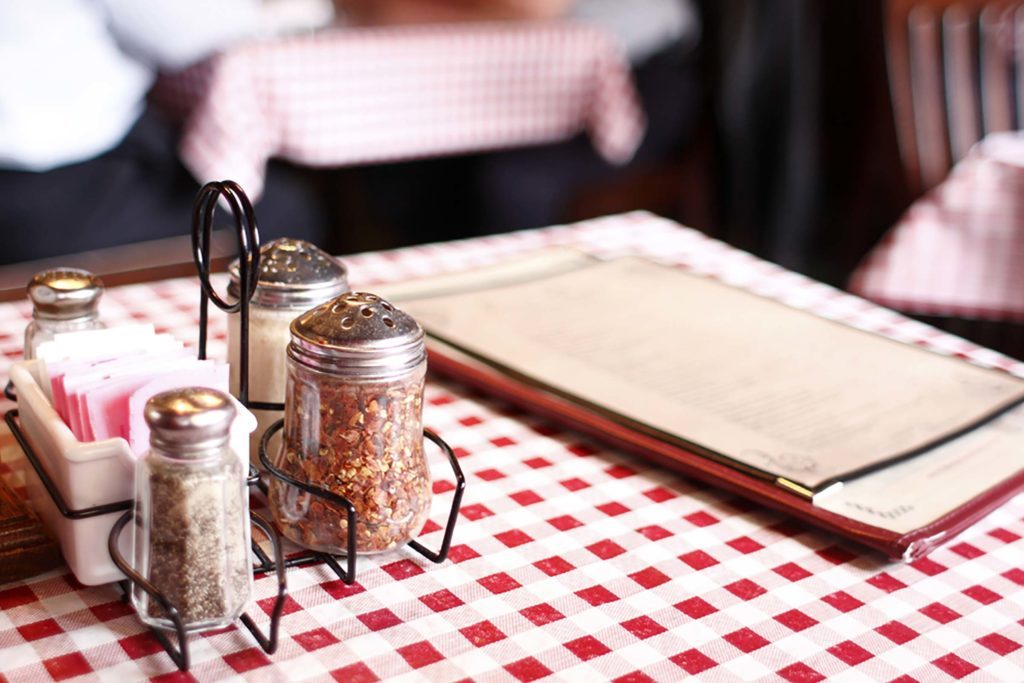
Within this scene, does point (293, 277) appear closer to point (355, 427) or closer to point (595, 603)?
point (355, 427)

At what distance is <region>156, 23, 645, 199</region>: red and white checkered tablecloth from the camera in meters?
2.32

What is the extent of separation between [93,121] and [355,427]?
1.84m

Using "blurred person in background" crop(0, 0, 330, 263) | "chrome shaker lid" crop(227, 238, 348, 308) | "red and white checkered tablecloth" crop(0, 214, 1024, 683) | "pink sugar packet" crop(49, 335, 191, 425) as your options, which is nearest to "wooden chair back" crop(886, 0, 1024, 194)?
"blurred person in background" crop(0, 0, 330, 263)

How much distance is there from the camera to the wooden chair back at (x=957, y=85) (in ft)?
8.39

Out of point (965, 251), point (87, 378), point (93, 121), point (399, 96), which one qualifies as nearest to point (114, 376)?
point (87, 378)

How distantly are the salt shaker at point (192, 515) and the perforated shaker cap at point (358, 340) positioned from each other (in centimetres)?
9

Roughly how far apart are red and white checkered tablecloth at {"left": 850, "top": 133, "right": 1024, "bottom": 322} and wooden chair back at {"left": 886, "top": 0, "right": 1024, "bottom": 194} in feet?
1.99

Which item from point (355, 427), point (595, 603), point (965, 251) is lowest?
point (965, 251)

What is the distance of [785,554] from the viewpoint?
78 cm

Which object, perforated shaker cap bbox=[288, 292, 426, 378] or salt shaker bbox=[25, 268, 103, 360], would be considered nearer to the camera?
perforated shaker cap bbox=[288, 292, 426, 378]

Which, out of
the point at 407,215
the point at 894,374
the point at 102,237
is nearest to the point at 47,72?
the point at 102,237

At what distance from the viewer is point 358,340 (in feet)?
2.18

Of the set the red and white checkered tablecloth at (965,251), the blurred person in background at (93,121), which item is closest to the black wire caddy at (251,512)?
the red and white checkered tablecloth at (965,251)

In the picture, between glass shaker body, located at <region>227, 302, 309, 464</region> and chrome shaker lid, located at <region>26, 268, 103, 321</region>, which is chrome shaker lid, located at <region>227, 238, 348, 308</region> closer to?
glass shaker body, located at <region>227, 302, 309, 464</region>
